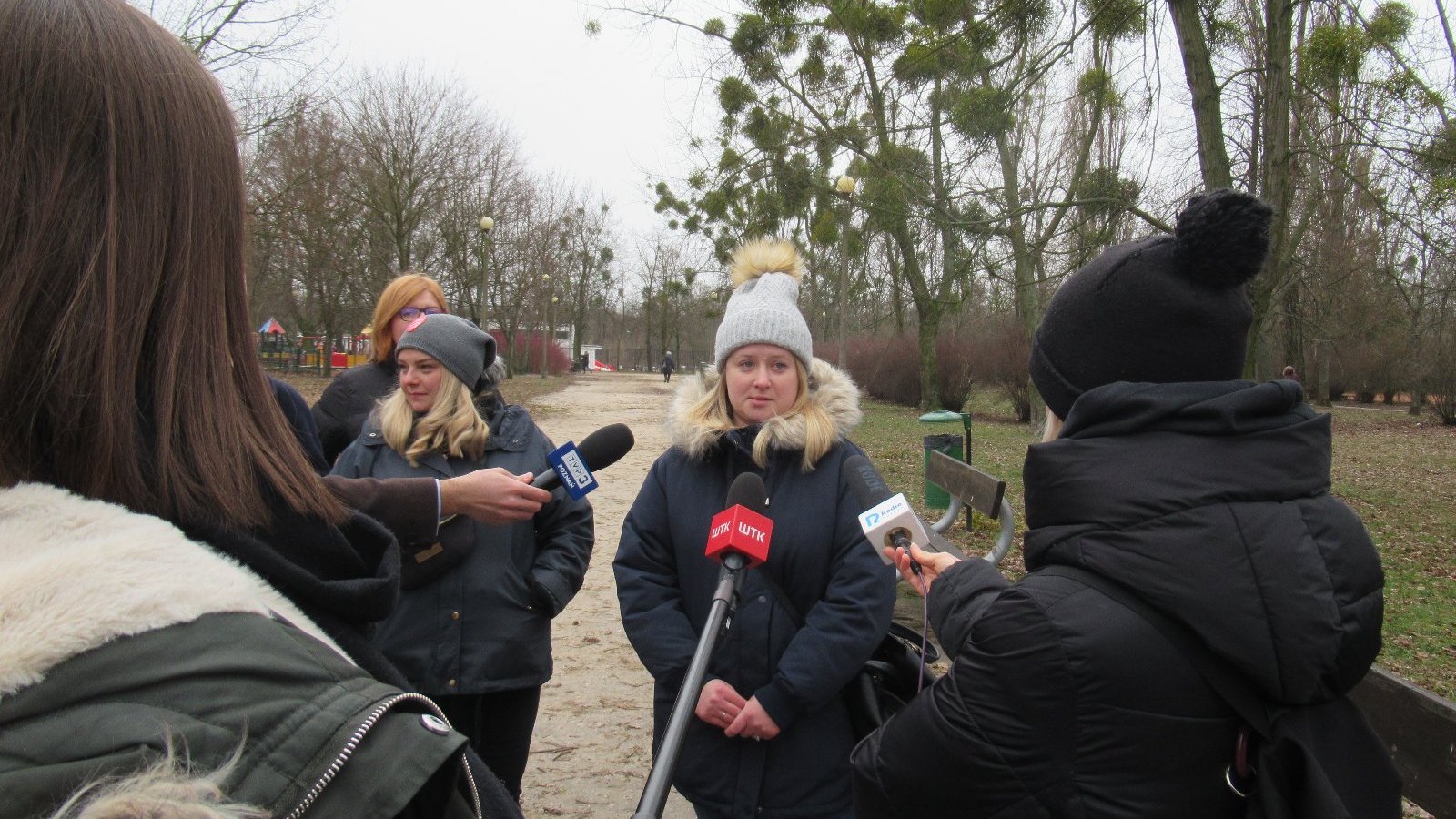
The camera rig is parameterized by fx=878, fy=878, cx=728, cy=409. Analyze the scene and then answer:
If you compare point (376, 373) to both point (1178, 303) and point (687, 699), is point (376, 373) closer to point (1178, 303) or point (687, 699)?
point (687, 699)

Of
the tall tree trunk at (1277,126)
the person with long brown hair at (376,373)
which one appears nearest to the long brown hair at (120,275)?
the person with long brown hair at (376,373)

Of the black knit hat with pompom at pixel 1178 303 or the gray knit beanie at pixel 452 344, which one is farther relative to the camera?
the gray knit beanie at pixel 452 344

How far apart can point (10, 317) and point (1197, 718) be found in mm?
1629

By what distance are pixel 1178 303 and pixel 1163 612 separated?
21.2 inches

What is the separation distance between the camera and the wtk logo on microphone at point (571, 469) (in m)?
Result: 2.21

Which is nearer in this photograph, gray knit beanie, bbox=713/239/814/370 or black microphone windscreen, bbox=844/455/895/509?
black microphone windscreen, bbox=844/455/895/509

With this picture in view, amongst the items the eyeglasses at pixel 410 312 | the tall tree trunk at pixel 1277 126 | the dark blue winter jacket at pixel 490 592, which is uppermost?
the tall tree trunk at pixel 1277 126

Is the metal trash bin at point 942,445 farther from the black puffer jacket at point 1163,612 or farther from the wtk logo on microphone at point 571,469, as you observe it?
the black puffer jacket at point 1163,612

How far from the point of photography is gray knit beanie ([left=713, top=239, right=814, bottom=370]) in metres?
2.77

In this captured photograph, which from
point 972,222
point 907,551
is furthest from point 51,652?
point 972,222

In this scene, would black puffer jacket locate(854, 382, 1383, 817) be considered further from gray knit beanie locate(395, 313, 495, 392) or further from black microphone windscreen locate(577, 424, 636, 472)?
gray knit beanie locate(395, 313, 495, 392)

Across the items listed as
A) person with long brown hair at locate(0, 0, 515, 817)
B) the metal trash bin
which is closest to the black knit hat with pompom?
person with long brown hair at locate(0, 0, 515, 817)

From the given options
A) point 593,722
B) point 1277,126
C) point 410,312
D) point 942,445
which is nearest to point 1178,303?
point 410,312

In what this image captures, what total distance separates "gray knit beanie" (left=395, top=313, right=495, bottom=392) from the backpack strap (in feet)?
7.60
